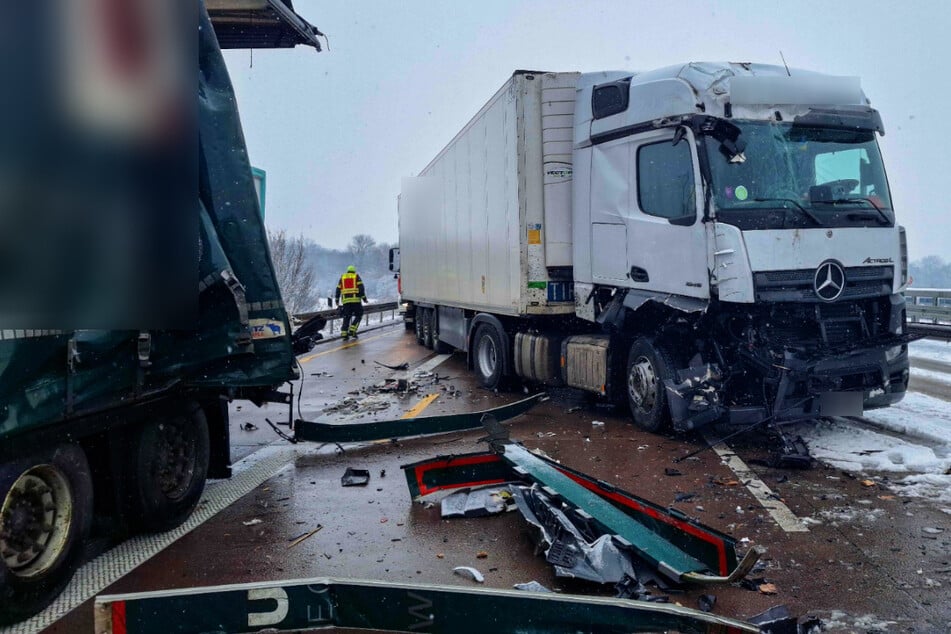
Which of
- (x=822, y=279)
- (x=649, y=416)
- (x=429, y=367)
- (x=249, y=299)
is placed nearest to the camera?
(x=249, y=299)

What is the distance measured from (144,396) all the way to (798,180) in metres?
5.84

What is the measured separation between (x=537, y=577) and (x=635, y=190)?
A: 4740 mm

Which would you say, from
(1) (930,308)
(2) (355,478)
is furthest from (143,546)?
(1) (930,308)

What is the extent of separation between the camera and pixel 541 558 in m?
4.38

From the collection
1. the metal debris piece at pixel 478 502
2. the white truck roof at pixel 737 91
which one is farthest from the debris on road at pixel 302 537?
the white truck roof at pixel 737 91

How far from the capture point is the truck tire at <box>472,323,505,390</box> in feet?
35.7

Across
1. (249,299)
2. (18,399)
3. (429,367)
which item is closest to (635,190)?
(249,299)

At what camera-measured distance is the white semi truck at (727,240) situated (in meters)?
6.54

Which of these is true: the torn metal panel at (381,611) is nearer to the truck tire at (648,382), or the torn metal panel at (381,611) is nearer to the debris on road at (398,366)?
the truck tire at (648,382)

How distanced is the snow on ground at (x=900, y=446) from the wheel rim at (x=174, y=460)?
5.25m

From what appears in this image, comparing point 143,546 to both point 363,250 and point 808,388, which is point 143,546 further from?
point 363,250

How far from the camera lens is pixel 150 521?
4684mm

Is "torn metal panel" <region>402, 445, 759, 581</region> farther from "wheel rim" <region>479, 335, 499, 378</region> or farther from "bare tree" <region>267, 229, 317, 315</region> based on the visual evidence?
"bare tree" <region>267, 229, 317, 315</region>

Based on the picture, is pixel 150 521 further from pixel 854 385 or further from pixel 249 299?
pixel 854 385
